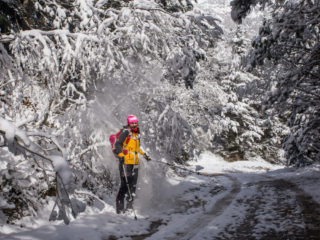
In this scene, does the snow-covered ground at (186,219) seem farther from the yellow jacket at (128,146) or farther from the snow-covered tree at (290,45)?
the snow-covered tree at (290,45)

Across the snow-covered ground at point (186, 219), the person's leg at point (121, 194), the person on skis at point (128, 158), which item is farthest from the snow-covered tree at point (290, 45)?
the person's leg at point (121, 194)

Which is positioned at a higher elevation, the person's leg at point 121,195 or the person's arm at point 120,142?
the person's arm at point 120,142

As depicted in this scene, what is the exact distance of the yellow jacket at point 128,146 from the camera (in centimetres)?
621

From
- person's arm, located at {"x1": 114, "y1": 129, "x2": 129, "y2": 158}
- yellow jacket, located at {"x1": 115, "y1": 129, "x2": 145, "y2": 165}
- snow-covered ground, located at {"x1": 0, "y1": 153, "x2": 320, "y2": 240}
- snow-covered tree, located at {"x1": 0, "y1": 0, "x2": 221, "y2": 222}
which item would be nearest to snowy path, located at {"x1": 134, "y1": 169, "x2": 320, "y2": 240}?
snow-covered ground, located at {"x1": 0, "y1": 153, "x2": 320, "y2": 240}

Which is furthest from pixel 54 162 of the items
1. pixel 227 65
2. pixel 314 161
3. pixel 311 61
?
pixel 227 65

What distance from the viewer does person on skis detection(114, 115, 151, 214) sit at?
626 centimetres

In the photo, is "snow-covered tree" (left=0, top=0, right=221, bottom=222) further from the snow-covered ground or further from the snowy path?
the snowy path

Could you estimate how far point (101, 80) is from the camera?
23.5 feet

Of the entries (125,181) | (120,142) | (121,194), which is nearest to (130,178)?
(125,181)

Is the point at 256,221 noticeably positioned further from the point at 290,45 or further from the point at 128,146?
the point at 290,45

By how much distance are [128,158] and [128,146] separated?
270mm

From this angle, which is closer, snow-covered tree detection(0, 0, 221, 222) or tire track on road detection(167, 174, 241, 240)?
tire track on road detection(167, 174, 241, 240)

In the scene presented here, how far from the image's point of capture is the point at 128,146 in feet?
21.3

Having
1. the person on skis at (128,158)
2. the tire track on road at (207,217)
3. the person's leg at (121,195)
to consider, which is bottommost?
the tire track on road at (207,217)
